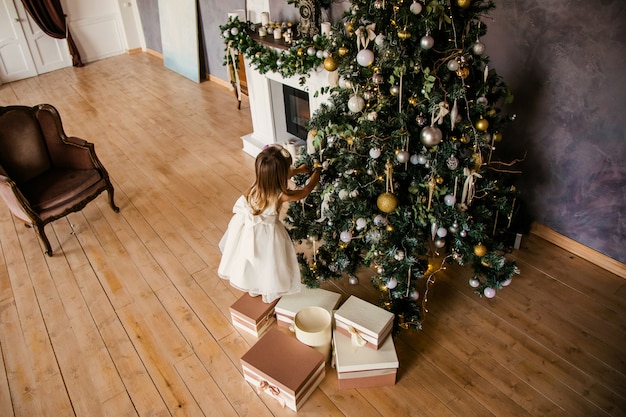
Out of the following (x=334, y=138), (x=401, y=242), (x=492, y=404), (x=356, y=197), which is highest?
(x=334, y=138)

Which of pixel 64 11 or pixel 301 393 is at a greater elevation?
pixel 64 11

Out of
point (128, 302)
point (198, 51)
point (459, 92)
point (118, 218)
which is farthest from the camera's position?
point (198, 51)

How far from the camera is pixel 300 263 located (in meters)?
2.76

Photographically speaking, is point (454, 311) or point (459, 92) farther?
point (454, 311)

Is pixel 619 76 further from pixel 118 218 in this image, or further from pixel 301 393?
pixel 118 218

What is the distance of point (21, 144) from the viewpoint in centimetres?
332

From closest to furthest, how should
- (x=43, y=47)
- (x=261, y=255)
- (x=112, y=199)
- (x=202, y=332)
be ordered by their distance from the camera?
(x=261, y=255) < (x=202, y=332) < (x=112, y=199) < (x=43, y=47)

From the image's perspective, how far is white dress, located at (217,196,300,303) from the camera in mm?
2424

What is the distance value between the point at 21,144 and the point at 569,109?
3.70 m

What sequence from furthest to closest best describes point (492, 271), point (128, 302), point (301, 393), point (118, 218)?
point (118, 218) < point (128, 302) < point (492, 271) < point (301, 393)

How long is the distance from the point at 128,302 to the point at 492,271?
7.07 ft

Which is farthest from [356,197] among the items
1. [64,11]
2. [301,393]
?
[64,11]

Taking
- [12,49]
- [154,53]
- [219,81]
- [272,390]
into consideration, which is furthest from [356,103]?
[12,49]

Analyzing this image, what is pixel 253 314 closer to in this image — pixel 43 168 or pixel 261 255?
pixel 261 255
